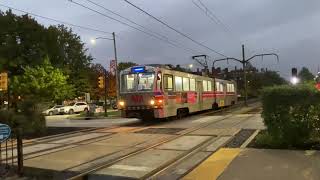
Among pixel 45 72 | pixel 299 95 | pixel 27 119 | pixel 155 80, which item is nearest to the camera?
pixel 27 119

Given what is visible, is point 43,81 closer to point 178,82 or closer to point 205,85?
point 205,85

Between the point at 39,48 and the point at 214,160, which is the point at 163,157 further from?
the point at 39,48

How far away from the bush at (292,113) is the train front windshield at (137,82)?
13289 mm

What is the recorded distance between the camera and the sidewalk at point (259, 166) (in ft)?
32.5

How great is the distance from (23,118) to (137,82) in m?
16.1

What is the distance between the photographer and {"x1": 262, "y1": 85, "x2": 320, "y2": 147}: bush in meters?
13.1

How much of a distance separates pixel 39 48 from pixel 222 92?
30797 mm

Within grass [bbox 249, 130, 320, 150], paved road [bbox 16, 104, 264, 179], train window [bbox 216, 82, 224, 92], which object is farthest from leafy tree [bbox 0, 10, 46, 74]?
grass [bbox 249, 130, 320, 150]

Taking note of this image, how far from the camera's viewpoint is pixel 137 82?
26812 millimetres

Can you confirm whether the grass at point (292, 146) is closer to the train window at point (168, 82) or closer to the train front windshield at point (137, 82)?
the train front windshield at point (137, 82)

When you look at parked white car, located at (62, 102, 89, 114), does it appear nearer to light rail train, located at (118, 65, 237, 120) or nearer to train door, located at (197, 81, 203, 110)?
train door, located at (197, 81, 203, 110)

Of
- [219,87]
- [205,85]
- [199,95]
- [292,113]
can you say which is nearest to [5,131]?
[292,113]

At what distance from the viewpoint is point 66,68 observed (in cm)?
7231

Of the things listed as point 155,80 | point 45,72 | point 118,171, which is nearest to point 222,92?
point 155,80
